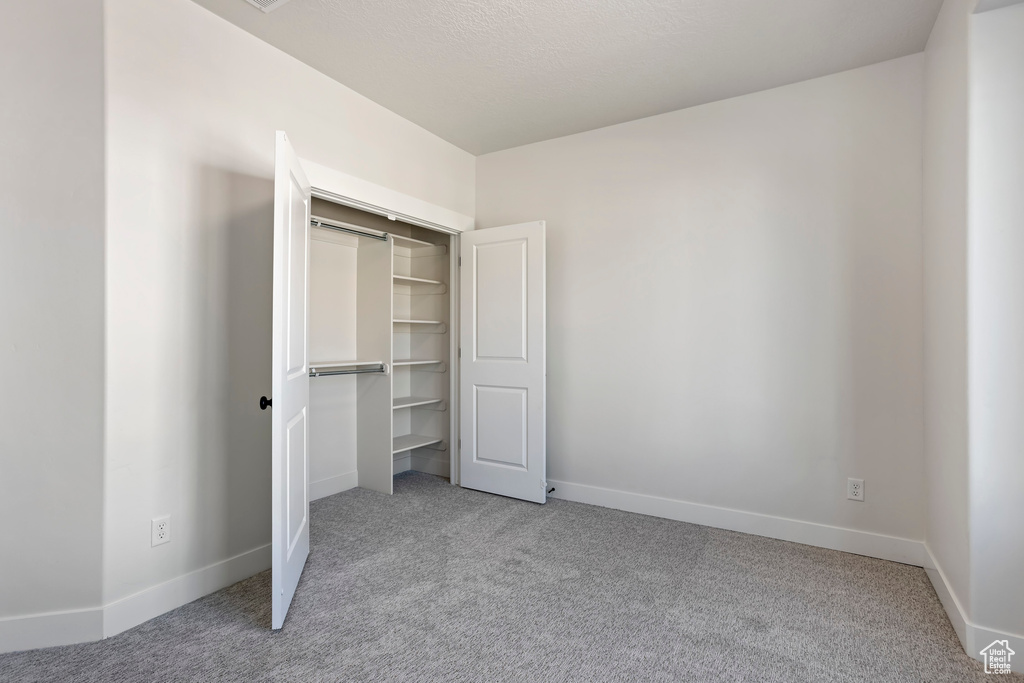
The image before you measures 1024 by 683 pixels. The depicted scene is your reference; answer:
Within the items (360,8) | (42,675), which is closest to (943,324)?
(360,8)

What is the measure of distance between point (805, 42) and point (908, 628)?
2.76 metres

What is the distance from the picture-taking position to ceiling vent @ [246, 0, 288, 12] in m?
2.27

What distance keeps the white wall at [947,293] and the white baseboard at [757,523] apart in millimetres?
201

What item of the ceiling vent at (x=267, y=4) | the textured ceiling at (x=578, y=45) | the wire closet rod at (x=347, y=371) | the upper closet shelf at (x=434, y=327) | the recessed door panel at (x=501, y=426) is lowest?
the recessed door panel at (x=501, y=426)

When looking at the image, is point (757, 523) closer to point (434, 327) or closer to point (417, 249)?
point (434, 327)

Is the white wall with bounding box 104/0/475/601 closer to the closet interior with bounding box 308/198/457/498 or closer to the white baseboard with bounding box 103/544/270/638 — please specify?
the white baseboard with bounding box 103/544/270/638

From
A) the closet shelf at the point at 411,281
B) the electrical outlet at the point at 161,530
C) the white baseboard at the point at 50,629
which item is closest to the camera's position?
the white baseboard at the point at 50,629

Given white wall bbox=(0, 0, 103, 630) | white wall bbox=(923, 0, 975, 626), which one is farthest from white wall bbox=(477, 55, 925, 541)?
white wall bbox=(0, 0, 103, 630)

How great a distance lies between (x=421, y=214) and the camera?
366 cm

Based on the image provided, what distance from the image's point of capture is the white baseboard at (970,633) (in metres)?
1.82

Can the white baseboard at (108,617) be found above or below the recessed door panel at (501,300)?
below

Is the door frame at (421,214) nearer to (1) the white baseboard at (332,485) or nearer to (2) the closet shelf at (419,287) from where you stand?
(2) the closet shelf at (419,287)

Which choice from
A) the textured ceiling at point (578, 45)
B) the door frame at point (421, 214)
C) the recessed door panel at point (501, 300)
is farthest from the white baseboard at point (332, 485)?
the textured ceiling at point (578, 45)

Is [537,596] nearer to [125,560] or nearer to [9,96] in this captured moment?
[125,560]
